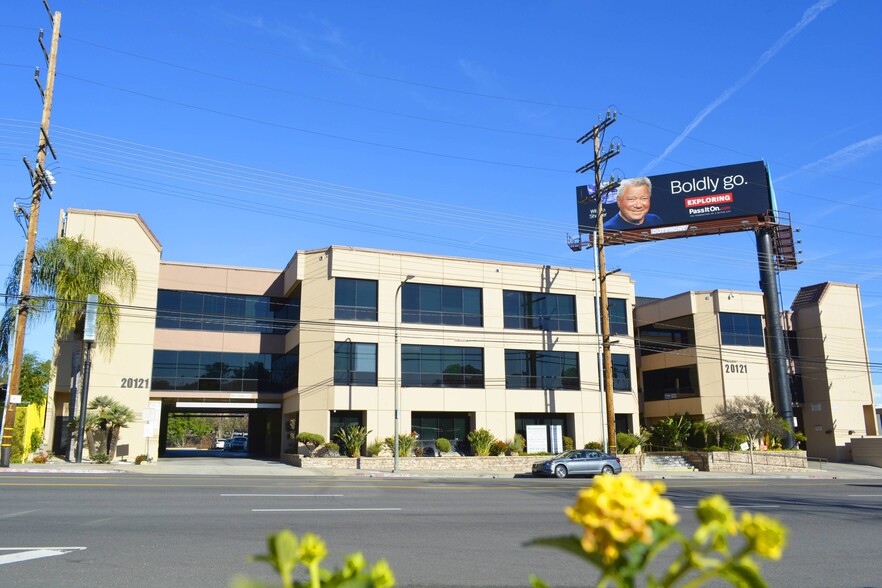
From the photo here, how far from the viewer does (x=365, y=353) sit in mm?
36031

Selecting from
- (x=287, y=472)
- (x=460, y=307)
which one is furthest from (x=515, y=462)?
(x=287, y=472)

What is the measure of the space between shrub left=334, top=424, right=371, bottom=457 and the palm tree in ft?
39.5

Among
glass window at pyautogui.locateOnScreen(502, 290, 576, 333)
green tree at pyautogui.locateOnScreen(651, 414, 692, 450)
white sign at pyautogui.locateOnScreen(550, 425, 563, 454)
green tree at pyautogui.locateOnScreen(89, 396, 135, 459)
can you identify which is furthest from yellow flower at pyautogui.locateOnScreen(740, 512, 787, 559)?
green tree at pyautogui.locateOnScreen(651, 414, 692, 450)

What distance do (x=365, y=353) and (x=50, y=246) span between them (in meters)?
15.7

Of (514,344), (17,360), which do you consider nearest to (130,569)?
(17,360)

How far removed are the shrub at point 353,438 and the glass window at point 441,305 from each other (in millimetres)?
6476

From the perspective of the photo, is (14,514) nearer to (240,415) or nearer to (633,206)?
(633,206)

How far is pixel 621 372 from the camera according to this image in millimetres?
41094

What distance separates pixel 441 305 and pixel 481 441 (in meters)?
7.92

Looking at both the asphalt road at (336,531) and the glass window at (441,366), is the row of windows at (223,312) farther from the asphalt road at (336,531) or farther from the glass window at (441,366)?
the asphalt road at (336,531)

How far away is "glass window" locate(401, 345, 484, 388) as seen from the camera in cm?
3694

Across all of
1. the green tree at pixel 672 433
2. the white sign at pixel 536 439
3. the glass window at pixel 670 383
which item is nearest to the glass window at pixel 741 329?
the glass window at pixel 670 383

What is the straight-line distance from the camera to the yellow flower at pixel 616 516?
4.14 ft

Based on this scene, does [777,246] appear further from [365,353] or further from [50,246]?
[50,246]
